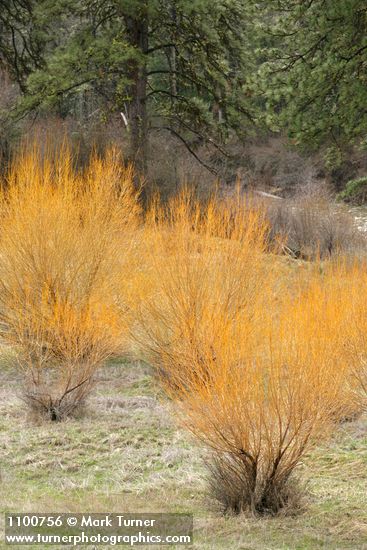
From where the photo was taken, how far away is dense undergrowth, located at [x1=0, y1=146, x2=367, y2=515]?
20.7 feet

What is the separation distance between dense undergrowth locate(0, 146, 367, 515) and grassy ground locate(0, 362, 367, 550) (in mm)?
313

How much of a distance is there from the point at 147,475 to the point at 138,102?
39.2 feet

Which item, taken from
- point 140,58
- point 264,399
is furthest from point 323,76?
point 264,399

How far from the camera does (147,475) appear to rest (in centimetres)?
768

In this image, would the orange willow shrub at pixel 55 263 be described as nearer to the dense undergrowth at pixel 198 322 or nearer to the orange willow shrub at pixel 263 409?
the dense undergrowth at pixel 198 322

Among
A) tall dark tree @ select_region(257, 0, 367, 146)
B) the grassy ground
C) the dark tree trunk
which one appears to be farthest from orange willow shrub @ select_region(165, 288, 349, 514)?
the dark tree trunk

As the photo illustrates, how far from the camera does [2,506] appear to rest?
6.64m

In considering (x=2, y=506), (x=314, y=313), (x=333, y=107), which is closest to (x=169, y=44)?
(x=333, y=107)

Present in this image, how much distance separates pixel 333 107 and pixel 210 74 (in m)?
6.41

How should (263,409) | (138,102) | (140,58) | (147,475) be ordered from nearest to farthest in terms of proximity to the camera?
(263,409)
(147,475)
(140,58)
(138,102)

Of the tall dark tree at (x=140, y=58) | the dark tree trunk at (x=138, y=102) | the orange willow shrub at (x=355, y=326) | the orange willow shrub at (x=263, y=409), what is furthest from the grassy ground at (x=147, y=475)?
the dark tree trunk at (x=138, y=102)

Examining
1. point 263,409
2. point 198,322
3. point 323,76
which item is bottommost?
point 198,322

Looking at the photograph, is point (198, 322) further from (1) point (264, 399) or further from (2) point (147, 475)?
(1) point (264, 399)

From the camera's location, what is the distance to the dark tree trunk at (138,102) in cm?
1792
